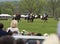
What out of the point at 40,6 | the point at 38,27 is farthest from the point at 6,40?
the point at 40,6

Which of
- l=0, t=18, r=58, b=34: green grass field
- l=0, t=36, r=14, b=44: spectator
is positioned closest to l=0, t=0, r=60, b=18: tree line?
l=0, t=18, r=58, b=34: green grass field

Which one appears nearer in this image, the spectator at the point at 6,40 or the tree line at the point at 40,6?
the spectator at the point at 6,40

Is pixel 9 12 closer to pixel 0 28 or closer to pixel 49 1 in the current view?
pixel 49 1

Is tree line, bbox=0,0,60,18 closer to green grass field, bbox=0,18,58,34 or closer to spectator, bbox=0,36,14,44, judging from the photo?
green grass field, bbox=0,18,58,34

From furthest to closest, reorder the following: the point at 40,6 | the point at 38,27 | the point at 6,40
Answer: the point at 40,6 → the point at 38,27 → the point at 6,40

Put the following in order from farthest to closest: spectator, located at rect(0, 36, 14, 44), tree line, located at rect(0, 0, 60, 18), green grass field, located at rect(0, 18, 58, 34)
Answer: tree line, located at rect(0, 0, 60, 18) → green grass field, located at rect(0, 18, 58, 34) → spectator, located at rect(0, 36, 14, 44)

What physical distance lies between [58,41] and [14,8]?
9407 cm

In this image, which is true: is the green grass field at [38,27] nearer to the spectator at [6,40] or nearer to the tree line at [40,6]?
the spectator at [6,40]

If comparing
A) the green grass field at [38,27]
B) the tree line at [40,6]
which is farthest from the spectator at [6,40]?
the tree line at [40,6]

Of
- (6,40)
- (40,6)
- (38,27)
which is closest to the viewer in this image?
(6,40)

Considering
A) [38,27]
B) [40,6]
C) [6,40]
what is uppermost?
[6,40]

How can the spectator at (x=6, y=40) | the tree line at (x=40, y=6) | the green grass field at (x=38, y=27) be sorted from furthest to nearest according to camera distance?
the tree line at (x=40, y=6)
the green grass field at (x=38, y=27)
the spectator at (x=6, y=40)

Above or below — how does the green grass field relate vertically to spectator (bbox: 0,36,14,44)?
below

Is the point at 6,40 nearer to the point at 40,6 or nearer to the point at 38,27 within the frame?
the point at 38,27
